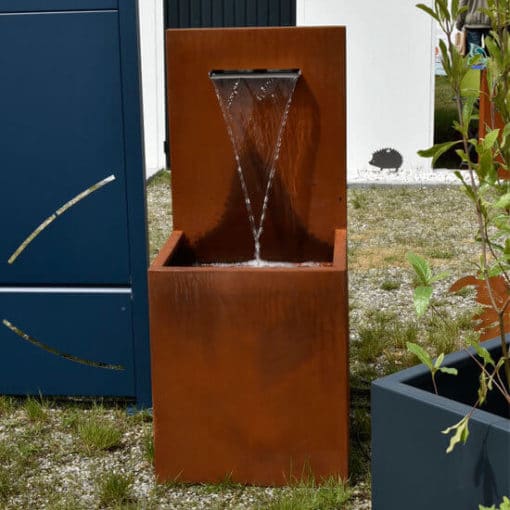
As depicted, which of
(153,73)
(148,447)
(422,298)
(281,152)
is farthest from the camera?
(153,73)

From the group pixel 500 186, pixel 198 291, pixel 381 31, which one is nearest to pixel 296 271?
pixel 198 291

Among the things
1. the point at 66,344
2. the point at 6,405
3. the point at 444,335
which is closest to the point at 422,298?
A: the point at 66,344

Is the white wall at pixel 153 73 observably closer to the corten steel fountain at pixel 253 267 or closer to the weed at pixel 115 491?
the corten steel fountain at pixel 253 267

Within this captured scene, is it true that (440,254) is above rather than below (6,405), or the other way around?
below

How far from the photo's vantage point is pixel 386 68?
890 cm

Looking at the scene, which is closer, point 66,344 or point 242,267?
point 242,267

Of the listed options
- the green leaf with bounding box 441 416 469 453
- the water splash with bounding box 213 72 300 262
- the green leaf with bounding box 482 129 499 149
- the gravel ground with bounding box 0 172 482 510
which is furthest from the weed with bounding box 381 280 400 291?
the green leaf with bounding box 482 129 499 149

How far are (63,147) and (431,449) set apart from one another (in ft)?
6.96

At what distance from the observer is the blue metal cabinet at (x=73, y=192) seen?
3645 mm

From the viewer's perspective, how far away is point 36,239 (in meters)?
3.80

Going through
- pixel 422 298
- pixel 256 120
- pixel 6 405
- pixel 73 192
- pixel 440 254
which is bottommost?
pixel 440 254

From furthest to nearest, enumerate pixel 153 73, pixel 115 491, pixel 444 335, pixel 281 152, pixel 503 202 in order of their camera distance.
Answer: pixel 153 73 → pixel 444 335 → pixel 281 152 → pixel 115 491 → pixel 503 202

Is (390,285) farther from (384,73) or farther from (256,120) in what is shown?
(384,73)

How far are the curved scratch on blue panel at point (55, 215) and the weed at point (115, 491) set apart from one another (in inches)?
41.2
